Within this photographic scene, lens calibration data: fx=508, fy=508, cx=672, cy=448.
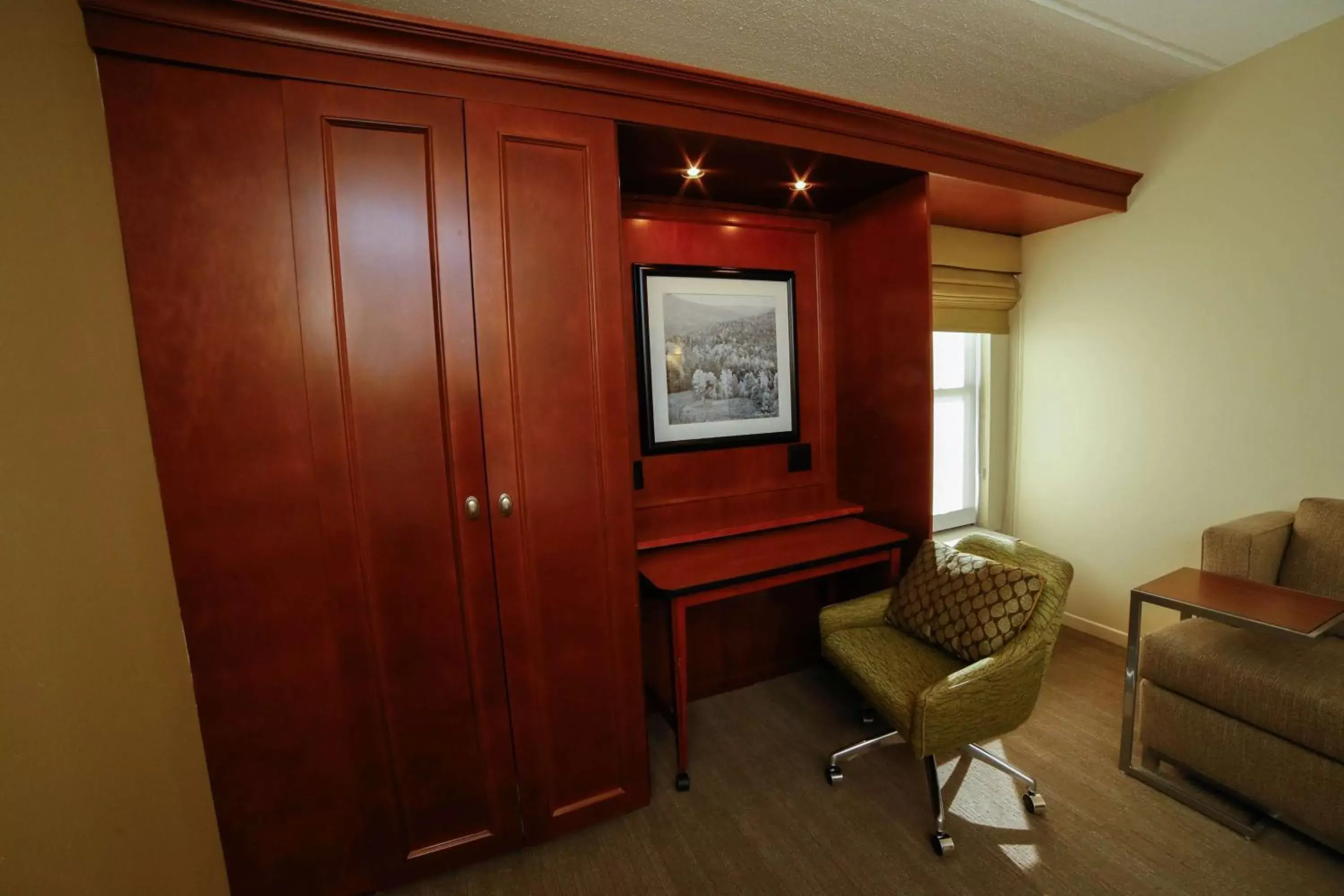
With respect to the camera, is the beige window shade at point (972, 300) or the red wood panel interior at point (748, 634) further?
the beige window shade at point (972, 300)

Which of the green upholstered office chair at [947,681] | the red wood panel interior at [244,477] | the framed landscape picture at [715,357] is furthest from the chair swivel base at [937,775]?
the red wood panel interior at [244,477]

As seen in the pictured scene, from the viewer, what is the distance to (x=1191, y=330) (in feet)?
7.68

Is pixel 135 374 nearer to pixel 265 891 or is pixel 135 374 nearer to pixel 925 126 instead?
pixel 265 891

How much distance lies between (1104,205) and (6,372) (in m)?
3.70

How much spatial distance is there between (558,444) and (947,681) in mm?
1388

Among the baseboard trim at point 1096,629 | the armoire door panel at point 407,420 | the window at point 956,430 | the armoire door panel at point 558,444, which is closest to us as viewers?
the armoire door panel at point 407,420

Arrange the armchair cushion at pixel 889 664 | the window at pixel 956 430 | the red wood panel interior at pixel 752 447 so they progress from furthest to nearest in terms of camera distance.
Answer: the window at pixel 956 430, the red wood panel interior at pixel 752 447, the armchair cushion at pixel 889 664

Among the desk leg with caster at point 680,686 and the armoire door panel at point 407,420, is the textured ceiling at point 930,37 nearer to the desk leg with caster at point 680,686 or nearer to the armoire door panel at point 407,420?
the armoire door panel at point 407,420

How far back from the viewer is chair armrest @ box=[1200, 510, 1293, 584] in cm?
192

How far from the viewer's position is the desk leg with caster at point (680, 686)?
5.81 feet

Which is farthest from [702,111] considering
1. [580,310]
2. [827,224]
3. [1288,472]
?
[1288,472]

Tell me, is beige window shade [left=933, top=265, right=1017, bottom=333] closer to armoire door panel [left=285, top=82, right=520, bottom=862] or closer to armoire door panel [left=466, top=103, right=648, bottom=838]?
armoire door panel [left=466, top=103, right=648, bottom=838]

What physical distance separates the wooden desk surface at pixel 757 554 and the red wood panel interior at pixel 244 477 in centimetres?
99

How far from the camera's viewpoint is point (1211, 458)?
2.33 metres
